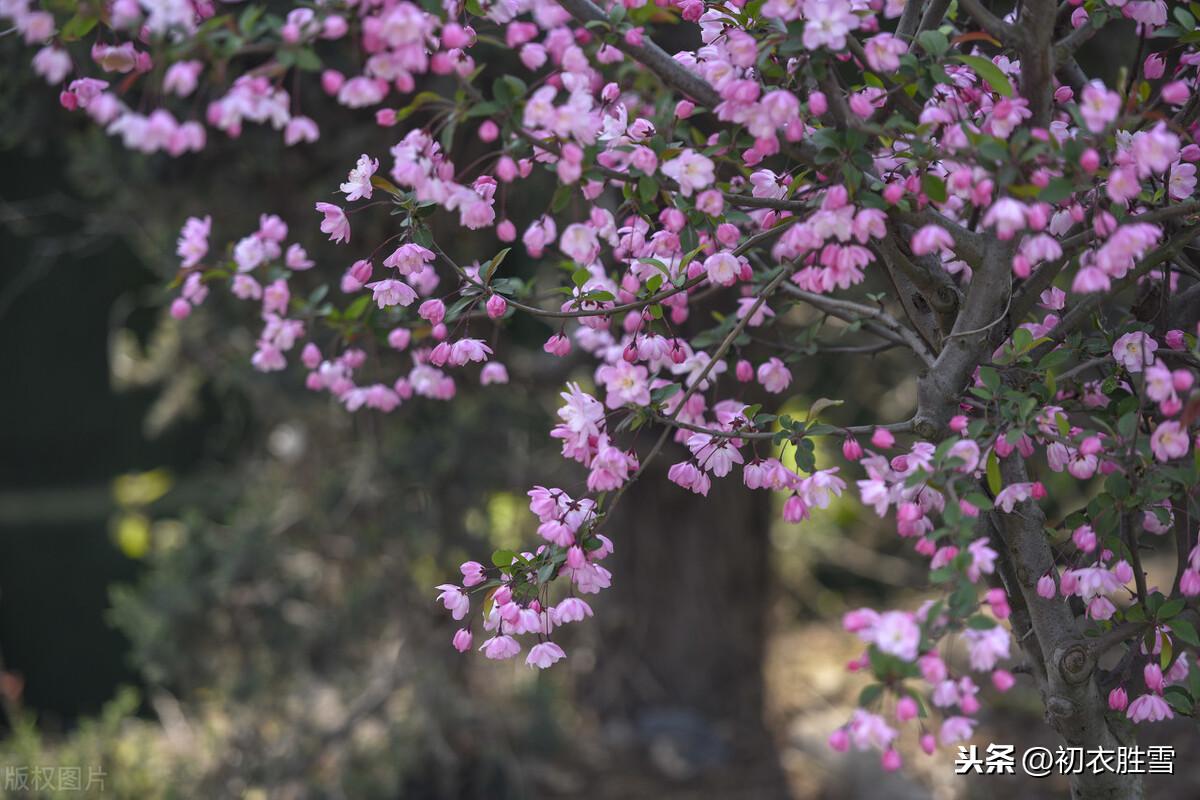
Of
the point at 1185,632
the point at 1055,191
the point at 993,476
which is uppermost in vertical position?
the point at 1055,191

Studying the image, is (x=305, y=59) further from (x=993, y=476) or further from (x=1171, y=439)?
(x=1171, y=439)

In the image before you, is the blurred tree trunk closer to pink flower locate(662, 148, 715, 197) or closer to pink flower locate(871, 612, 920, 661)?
pink flower locate(662, 148, 715, 197)

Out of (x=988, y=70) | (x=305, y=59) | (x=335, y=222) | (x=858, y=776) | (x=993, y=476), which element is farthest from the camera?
(x=858, y=776)

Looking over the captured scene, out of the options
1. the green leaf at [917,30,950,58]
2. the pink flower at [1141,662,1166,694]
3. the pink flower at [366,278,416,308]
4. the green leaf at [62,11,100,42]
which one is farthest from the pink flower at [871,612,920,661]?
the green leaf at [62,11,100,42]

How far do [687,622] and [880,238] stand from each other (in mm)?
2502

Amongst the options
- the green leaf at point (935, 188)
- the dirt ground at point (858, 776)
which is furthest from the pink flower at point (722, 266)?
the dirt ground at point (858, 776)

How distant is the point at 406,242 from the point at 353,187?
13cm

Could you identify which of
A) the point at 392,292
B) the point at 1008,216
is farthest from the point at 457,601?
the point at 1008,216

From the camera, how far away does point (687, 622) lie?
3676 mm

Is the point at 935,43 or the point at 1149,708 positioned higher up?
the point at 935,43

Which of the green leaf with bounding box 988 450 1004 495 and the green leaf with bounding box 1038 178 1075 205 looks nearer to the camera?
the green leaf with bounding box 1038 178 1075 205

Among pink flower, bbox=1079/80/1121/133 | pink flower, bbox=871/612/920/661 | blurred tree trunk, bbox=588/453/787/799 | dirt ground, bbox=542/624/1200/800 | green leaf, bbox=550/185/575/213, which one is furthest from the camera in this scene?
blurred tree trunk, bbox=588/453/787/799

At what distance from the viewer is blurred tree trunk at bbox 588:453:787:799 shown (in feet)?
11.9

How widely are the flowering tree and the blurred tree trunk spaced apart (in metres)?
1.94
